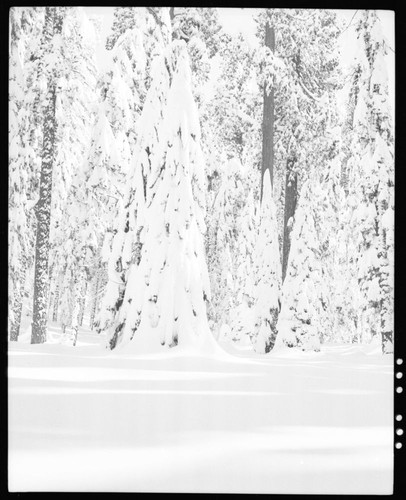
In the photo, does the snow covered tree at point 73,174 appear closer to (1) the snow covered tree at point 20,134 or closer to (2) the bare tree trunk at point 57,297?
(2) the bare tree trunk at point 57,297

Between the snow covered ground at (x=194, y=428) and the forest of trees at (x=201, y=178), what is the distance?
42.4 inches

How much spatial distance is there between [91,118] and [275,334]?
6.09m

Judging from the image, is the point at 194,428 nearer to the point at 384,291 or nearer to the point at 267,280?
the point at 384,291

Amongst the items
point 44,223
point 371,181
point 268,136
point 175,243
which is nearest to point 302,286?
point 268,136

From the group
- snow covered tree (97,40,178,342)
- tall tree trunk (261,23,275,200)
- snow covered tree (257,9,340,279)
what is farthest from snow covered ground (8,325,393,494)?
snow covered tree (257,9,340,279)

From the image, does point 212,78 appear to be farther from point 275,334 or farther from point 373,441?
point 373,441

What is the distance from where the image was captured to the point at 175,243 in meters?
9.88

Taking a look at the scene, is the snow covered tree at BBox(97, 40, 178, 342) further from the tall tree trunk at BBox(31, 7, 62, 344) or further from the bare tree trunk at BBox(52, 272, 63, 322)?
the bare tree trunk at BBox(52, 272, 63, 322)

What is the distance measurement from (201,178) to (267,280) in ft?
14.4

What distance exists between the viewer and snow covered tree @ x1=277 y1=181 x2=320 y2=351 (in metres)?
13.2

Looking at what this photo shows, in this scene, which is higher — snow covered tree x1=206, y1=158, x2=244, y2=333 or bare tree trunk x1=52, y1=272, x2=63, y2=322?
snow covered tree x1=206, y1=158, x2=244, y2=333

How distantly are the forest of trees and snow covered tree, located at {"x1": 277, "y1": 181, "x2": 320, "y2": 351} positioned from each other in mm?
34

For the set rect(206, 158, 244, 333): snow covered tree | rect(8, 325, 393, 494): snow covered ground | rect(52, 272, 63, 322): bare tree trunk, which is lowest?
rect(8, 325, 393, 494): snow covered ground

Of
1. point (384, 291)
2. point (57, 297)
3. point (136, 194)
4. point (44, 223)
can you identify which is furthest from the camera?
point (57, 297)
